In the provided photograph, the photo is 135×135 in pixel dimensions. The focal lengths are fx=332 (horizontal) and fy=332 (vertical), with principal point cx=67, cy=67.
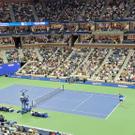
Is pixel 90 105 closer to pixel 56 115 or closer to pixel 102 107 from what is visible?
pixel 102 107

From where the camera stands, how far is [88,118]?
39.4 meters

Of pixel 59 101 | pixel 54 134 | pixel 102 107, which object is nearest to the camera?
pixel 54 134

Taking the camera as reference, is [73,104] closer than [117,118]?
No

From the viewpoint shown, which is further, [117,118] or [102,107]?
[102,107]

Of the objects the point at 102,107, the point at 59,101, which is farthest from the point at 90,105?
the point at 59,101

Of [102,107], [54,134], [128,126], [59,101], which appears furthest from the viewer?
[59,101]

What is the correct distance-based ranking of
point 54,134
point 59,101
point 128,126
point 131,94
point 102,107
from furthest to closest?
point 131,94 → point 59,101 → point 102,107 → point 128,126 → point 54,134

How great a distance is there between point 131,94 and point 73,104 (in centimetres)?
1000

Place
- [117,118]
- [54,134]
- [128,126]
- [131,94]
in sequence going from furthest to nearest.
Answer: [131,94]
[117,118]
[128,126]
[54,134]

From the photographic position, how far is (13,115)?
41062mm

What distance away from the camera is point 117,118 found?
39156 mm

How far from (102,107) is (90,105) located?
5.85 ft

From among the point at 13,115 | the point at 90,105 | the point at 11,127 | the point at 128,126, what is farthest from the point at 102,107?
the point at 11,127

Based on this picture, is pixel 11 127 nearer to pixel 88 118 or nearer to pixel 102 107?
pixel 88 118
